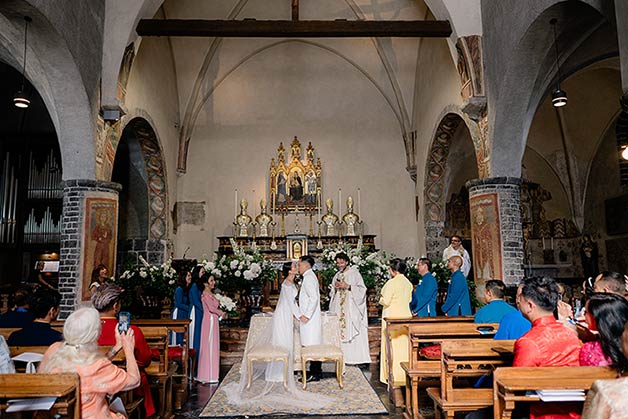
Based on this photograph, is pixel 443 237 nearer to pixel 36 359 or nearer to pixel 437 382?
pixel 437 382

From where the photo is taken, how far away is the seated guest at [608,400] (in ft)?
5.95

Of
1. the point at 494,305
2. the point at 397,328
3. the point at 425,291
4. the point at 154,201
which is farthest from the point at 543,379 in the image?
the point at 154,201

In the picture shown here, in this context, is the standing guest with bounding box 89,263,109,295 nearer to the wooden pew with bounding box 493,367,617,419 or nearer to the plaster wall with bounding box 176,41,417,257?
the plaster wall with bounding box 176,41,417,257

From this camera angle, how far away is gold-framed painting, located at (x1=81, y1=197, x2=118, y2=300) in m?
8.82

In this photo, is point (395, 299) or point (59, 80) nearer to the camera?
point (395, 299)

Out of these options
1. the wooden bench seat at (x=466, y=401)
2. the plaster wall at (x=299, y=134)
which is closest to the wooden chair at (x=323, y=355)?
the wooden bench seat at (x=466, y=401)

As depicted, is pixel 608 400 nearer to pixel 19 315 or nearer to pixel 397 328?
pixel 397 328

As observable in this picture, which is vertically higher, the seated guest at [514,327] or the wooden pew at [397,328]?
the seated guest at [514,327]

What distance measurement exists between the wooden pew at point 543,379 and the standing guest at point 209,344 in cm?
489

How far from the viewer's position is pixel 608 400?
1.84 m

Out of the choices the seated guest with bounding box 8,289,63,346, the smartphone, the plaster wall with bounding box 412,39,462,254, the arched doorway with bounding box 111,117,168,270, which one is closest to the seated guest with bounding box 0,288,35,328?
the seated guest with bounding box 8,289,63,346

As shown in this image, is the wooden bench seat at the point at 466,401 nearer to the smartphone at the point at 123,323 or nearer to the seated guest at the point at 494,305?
the seated guest at the point at 494,305

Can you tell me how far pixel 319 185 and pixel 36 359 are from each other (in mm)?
12448

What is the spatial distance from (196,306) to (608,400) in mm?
6126
